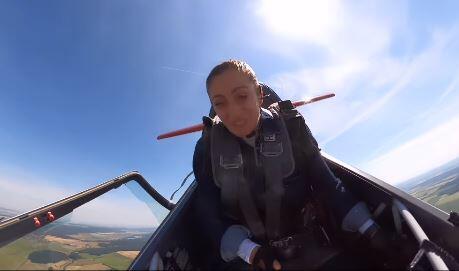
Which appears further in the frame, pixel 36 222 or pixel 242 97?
pixel 242 97

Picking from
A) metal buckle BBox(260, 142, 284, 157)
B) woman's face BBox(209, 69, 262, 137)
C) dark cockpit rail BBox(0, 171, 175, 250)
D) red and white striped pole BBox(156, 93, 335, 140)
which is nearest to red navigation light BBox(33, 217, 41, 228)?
dark cockpit rail BBox(0, 171, 175, 250)

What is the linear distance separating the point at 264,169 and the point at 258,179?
2.8 inches

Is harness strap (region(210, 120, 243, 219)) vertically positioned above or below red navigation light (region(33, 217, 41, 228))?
above

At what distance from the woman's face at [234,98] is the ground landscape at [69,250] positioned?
0.74 metres

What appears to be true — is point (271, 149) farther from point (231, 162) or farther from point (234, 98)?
point (234, 98)

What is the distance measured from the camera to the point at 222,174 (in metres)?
1.67

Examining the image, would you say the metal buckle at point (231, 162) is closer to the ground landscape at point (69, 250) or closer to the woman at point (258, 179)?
the woman at point (258, 179)

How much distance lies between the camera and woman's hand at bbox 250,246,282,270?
49.3 inches

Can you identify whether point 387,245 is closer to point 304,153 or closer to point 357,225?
point 357,225

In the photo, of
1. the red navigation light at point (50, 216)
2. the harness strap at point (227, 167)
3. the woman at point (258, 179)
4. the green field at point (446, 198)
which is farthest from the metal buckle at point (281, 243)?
the green field at point (446, 198)

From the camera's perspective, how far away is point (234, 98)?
1571 millimetres

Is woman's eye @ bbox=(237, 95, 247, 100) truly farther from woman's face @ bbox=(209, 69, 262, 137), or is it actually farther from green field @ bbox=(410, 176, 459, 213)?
green field @ bbox=(410, 176, 459, 213)

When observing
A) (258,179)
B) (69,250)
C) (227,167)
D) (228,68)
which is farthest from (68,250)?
(228,68)

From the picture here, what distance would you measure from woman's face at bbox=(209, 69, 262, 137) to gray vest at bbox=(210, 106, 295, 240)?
156 mm
